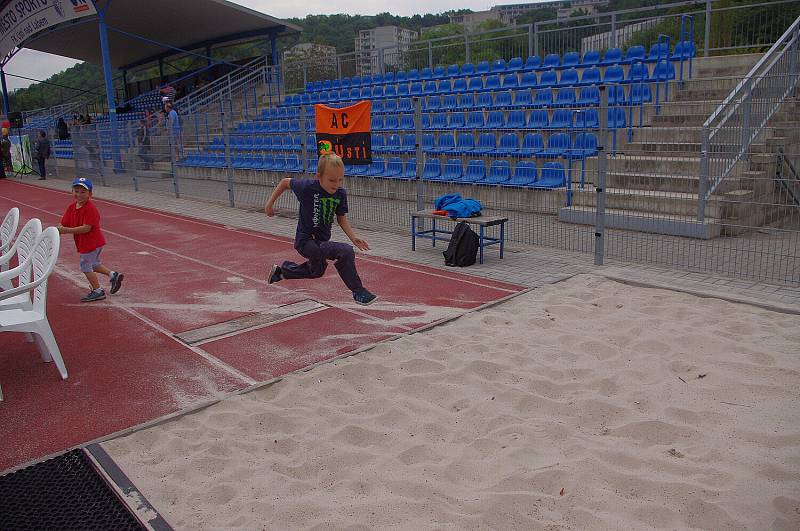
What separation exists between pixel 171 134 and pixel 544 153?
1134cm

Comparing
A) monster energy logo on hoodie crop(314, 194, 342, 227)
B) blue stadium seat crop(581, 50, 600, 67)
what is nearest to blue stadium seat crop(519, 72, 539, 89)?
blue stadium seat crop(581, 50, 600, 67)

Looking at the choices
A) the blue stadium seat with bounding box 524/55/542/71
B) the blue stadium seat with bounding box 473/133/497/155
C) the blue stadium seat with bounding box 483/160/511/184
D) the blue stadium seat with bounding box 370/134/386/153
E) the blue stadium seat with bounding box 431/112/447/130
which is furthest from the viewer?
the blue stadium seat with bounding box 524/55/542/71

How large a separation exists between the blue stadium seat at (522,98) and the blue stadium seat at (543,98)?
0.61ft

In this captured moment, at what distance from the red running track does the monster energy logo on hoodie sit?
1.20 metres

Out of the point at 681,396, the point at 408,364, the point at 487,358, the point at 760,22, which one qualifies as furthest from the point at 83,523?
the point at 760,22

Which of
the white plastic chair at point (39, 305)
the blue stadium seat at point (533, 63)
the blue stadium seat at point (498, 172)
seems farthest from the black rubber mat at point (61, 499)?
the blue stadium seat at point (533, 63)

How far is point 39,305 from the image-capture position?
18.8 ft

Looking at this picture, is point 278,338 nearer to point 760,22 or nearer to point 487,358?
point 487,358

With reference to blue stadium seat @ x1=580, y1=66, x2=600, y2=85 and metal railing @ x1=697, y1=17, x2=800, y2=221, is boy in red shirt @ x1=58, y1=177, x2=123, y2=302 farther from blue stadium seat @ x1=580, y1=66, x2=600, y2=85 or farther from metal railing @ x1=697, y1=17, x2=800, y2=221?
blue stadium seat @ x1=580, y1=66, x2=600, y2=85

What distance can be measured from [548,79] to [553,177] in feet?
19.4

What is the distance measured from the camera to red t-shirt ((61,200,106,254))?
7.89 m

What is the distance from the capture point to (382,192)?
1309 cm

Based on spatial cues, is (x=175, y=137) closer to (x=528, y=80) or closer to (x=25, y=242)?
(x=528, y=80)

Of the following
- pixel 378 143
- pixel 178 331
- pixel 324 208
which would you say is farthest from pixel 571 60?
pixel 178 331
